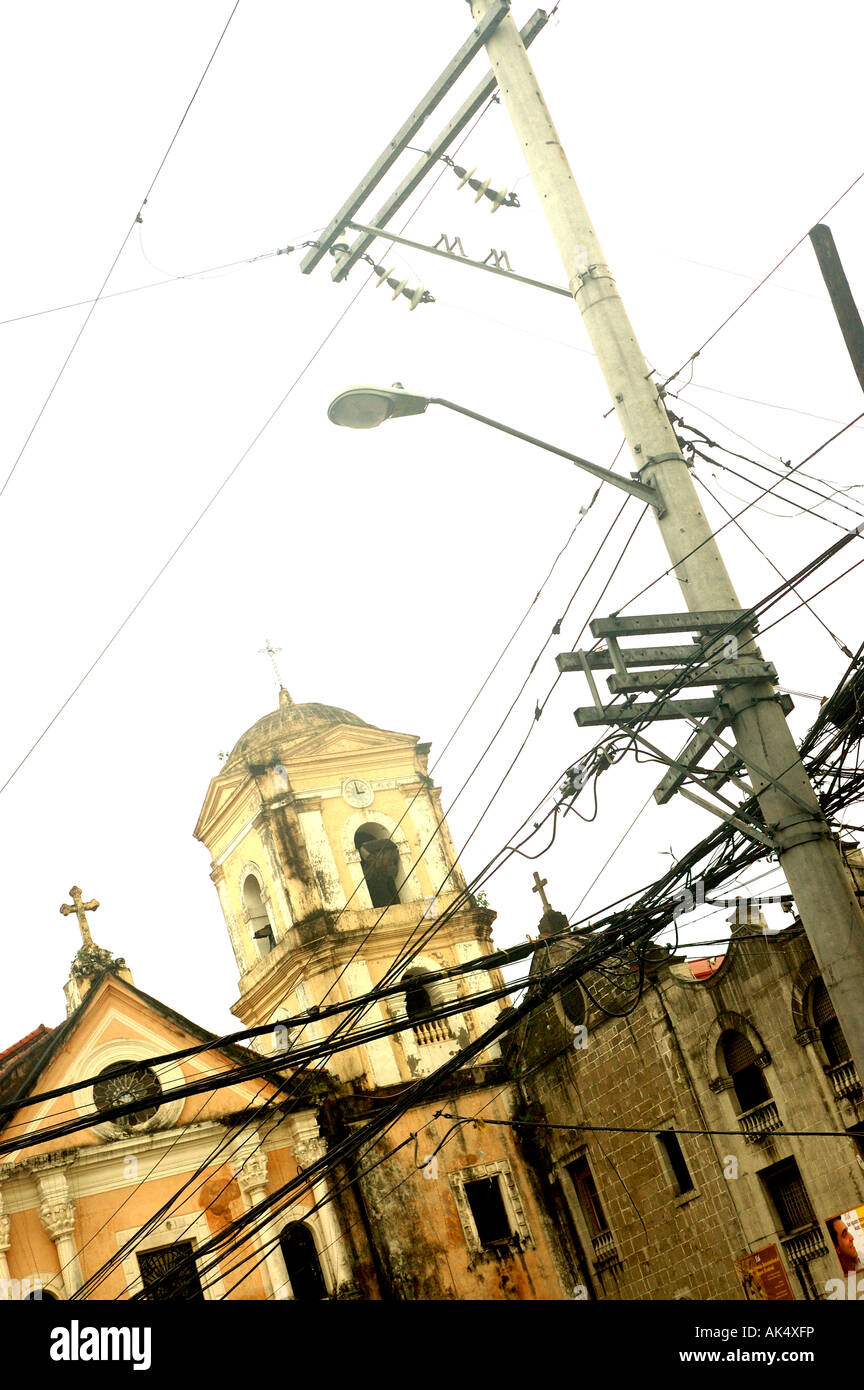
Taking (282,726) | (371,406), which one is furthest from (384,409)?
(282,726)

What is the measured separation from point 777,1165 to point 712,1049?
2.08 meters

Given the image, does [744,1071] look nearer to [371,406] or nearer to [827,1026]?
[827,1026]

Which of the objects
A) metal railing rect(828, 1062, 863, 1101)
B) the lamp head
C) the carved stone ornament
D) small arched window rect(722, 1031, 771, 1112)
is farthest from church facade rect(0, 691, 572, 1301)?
the lamp head

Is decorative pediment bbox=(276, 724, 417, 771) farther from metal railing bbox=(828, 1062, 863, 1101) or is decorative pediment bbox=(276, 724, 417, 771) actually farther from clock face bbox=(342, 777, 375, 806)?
metal railing bbox=(828, 1062, 863, 1101)

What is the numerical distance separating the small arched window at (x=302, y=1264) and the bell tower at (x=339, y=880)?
3062mm

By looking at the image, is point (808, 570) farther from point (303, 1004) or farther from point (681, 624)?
point (303, 1004)

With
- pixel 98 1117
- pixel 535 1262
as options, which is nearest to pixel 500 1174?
pixel 535 1262

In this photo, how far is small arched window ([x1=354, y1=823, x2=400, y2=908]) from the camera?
2861cm

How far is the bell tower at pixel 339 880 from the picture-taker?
27.1m

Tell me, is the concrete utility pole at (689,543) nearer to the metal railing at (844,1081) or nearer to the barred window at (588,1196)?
the metal railing at (844,1081)

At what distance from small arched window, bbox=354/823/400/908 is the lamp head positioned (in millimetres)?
18311

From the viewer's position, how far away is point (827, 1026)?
71.1 ft

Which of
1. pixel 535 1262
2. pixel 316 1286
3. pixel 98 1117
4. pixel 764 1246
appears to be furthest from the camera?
pixel 535 1262
